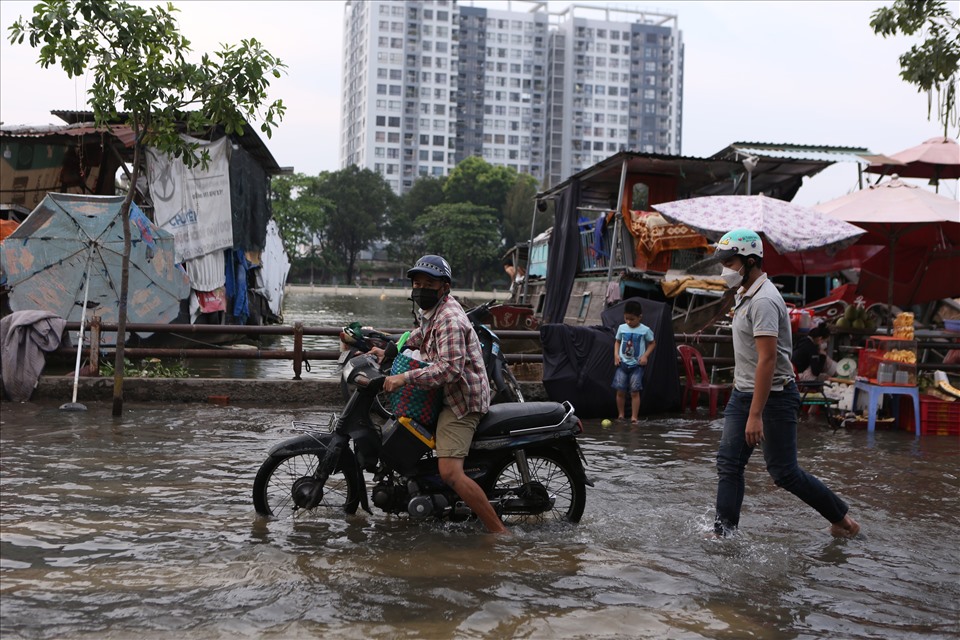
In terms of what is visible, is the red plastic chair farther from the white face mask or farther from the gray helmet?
the gray helmet

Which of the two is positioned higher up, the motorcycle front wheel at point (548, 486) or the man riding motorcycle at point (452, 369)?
the man riding motorcycle at point (452, 369)

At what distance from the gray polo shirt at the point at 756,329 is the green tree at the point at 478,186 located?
9180 centimetres

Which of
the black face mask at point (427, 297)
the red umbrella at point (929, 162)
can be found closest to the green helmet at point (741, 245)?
the black face mask at point (427, 297)

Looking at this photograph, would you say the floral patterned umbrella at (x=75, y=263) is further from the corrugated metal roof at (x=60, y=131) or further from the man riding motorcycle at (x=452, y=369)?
the man riding motorcycle at (x=452, y=369)

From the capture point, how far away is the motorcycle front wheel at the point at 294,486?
573 centimetres

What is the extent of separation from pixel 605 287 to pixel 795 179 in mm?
5264

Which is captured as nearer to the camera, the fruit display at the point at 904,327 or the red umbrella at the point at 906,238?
the fruit display at the point at 904,327

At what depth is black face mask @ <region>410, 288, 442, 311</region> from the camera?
547cm

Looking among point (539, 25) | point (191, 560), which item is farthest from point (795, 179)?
point (539, 25)

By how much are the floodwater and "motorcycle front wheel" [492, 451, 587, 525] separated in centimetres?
17

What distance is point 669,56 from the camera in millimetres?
150250

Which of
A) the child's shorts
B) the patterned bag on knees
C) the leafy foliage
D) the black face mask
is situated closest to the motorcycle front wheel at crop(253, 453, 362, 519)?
the patterned bag on knees

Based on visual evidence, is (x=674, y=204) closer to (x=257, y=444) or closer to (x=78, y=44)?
(x=257, y=444)

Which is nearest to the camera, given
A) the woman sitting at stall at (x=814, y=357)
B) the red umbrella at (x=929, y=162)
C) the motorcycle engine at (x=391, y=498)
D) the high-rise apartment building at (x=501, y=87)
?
the motorcycle engine at (x=391, y=498)
